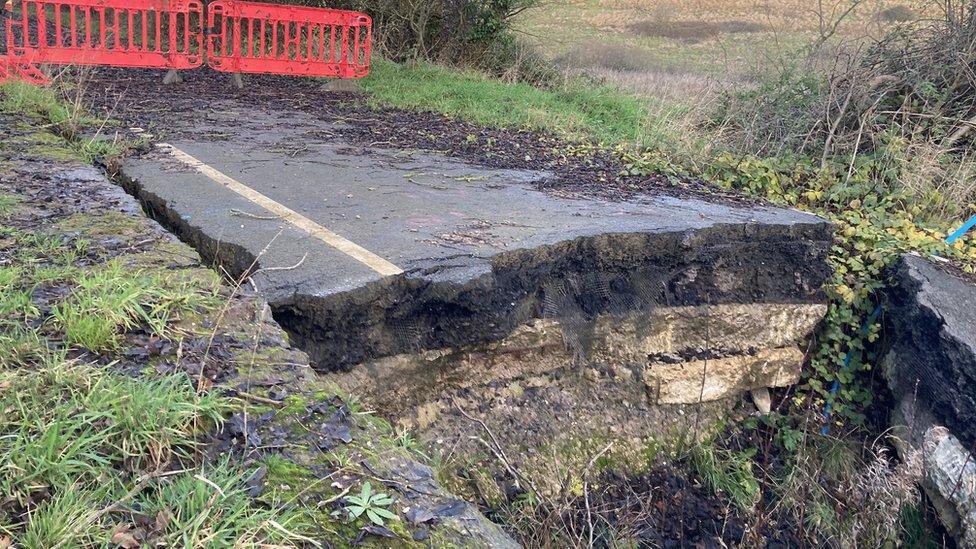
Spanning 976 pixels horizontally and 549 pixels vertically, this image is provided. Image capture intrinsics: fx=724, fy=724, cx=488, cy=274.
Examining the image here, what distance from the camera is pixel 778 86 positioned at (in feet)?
24.6

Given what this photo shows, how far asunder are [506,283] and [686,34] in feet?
85.8

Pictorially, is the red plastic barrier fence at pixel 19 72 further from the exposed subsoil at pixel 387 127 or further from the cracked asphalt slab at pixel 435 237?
the cracked asphalt slab at pixel 435 237

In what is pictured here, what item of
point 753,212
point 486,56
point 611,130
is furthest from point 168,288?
point 486,56

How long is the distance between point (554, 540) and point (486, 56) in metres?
10.0

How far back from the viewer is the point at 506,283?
3.54 m

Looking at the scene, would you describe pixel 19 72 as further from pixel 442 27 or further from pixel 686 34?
pixel 686 34

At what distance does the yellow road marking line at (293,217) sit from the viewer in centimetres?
330

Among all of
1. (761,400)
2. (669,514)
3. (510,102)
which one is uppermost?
(510,102)

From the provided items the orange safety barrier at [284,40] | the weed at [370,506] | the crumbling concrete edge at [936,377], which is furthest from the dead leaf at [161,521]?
the orange safety barrier at [284,40]

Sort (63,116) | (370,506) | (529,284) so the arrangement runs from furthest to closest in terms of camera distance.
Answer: (63,116)
(529,284)
(370,506)

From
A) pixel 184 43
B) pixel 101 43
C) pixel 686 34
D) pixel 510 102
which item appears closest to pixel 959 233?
pixel 510 102

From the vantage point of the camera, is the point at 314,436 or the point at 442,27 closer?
the point at 314,436

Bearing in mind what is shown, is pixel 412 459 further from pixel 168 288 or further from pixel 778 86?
pixel 778 86

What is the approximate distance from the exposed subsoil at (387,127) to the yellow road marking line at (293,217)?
39.8 inches
